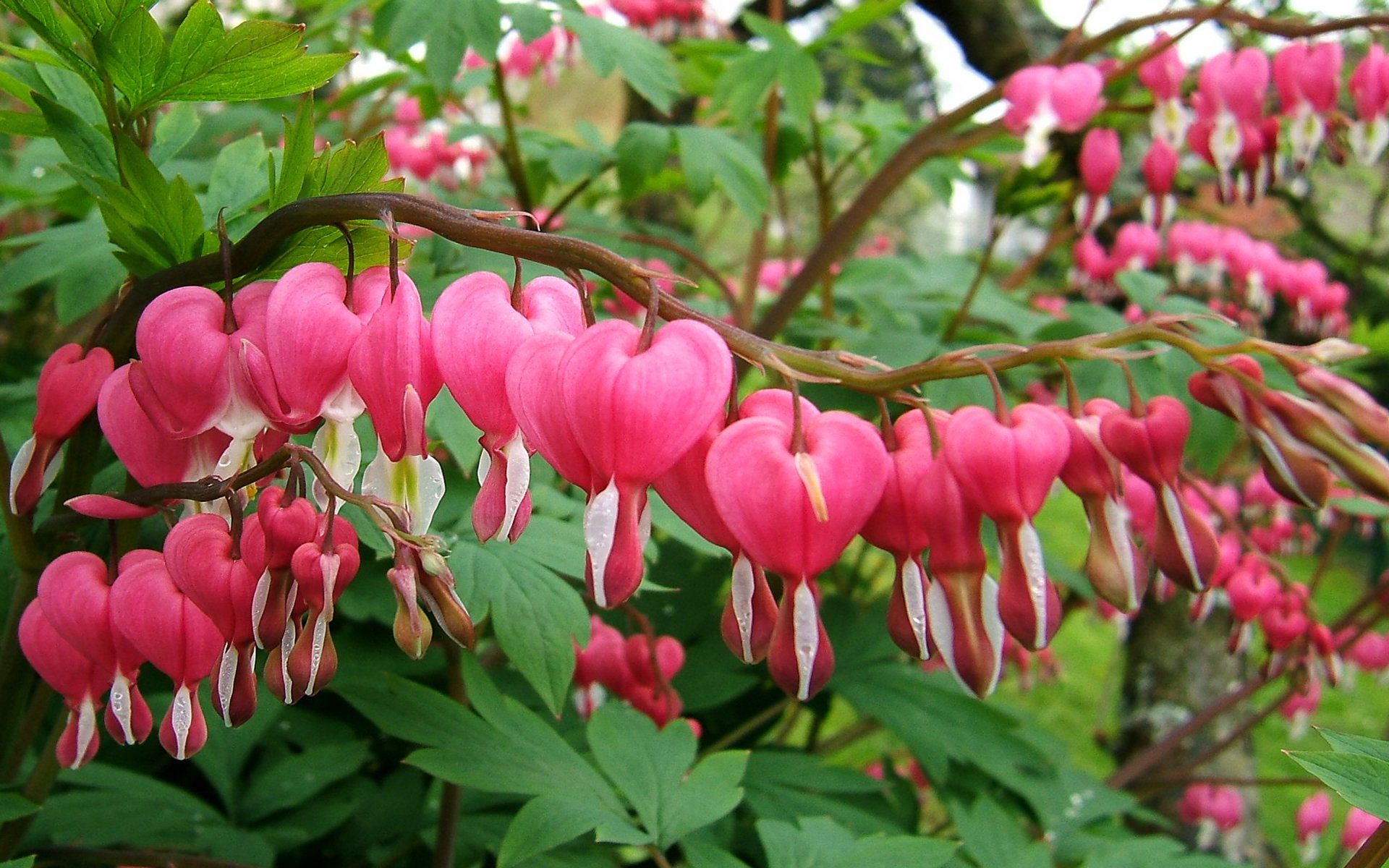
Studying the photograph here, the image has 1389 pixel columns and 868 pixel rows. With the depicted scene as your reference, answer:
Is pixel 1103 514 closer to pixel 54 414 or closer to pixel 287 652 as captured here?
pixel 287 652

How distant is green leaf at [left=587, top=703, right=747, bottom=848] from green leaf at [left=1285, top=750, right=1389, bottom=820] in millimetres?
463

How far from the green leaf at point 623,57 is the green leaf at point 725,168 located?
0.30 feet

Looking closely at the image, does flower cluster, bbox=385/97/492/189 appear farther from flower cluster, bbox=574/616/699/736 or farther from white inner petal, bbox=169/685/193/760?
white inner petal, bbox=169/685/193/760

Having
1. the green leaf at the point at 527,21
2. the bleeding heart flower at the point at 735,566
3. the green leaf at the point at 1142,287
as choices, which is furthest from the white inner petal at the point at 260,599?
the green leaf at the point at 1142,287

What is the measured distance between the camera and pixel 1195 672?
245 cm

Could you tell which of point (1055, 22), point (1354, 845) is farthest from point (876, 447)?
point (1055, 22)

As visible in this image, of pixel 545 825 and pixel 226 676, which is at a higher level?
pixel 226 676

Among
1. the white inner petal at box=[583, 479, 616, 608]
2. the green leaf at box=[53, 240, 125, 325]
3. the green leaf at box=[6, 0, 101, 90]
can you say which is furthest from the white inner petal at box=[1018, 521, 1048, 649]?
the green leaf at box=[53, 240, 125, 325]

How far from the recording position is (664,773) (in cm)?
99

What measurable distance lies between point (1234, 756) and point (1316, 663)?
1.06 m

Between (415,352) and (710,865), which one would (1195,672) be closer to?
(710,865)

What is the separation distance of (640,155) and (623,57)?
16 centimetres

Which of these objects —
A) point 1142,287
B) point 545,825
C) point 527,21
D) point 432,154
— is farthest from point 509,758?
point 432,154

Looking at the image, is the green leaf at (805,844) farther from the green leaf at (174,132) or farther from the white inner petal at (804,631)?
the green leaf at (174,132)
